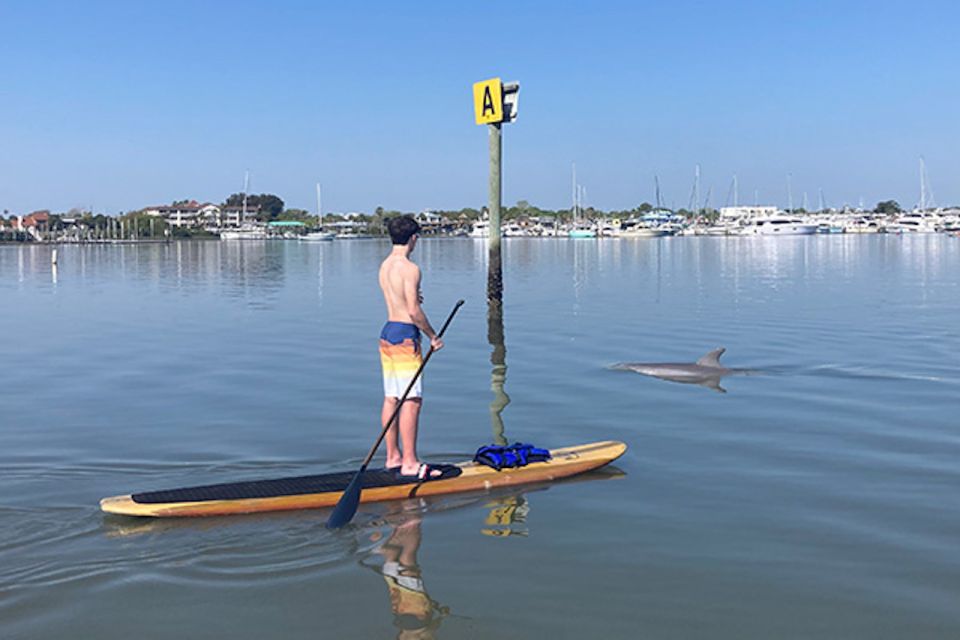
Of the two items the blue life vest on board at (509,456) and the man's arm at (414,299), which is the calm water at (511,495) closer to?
the blue life vest on board at (509,456)

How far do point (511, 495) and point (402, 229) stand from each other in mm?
2524

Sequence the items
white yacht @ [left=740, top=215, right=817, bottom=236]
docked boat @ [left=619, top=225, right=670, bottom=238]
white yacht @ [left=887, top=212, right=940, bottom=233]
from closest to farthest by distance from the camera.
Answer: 1. docked boat @ [left=619, top=225, right=670, bottom=238]
2. white yacht @ [left=740, top=215, right=817, bottom=236]
3. white yacht @ [left=887, top=212, right=940, bottom=233]

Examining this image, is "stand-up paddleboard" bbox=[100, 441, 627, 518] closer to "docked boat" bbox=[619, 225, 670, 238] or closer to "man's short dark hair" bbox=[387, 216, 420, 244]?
"man's short dark hair" bbox=[387, 216, 420, 244]

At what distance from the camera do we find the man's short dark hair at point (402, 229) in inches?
304

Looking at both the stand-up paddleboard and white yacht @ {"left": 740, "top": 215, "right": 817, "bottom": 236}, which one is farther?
white yacht @ {"left": 740, "top": 215, "right": 817, "bottom": 236}

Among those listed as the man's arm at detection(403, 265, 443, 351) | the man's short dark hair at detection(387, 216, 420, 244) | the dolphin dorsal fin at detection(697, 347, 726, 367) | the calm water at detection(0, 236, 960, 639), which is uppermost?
the man's short dark hair at detection(387, 216, 420, 244)

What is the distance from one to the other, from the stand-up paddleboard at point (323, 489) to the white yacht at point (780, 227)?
523 ft

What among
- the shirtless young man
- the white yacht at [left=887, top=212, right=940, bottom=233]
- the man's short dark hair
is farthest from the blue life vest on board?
the white yacht at [left=887, top=212, right=940, bottom=233]

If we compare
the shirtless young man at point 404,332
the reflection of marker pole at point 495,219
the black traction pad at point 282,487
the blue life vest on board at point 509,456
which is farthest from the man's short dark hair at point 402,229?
the reflection of marker pole at point 495,219

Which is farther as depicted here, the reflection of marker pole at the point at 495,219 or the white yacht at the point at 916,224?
the white yacht at the point at 916,224

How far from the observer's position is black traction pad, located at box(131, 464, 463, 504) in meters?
7.40

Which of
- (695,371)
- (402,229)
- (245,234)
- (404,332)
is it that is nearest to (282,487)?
(404,332)

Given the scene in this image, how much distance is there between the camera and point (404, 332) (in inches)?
305

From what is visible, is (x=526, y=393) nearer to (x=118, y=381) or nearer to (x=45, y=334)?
(x=118, y=381)
